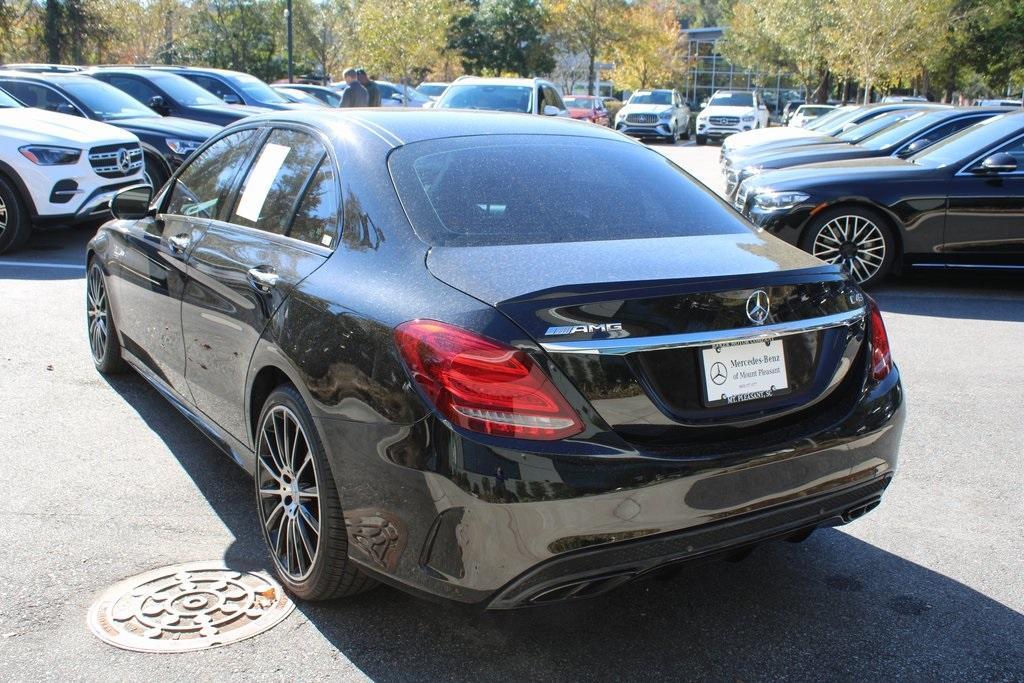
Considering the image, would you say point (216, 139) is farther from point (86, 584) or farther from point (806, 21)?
point (806, 21)

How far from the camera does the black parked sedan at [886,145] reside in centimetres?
1238

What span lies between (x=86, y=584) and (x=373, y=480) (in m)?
1.28

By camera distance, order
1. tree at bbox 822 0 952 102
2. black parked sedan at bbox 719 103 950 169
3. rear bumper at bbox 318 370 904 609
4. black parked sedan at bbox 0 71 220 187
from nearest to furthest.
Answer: rear bumper at bbox 318 370 904 609
black parked sedan at bbox 0 71 220 187
black parked sedan at bbox 719 103 950 169
tree at bbox 822 0 952 102

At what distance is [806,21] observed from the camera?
39.4m

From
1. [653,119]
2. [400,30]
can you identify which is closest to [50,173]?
[400,30]

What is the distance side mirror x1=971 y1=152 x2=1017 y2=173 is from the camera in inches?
338

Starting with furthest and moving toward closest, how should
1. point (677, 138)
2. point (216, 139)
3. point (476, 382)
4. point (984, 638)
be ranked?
point (677, 138), point (216, 139), point (984, 638), point (476, 382)

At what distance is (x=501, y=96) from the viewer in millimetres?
15938

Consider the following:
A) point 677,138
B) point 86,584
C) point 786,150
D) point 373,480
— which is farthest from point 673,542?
point 677,138

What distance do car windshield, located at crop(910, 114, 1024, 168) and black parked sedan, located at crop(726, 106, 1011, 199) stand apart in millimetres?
2131

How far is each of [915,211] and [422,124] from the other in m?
6.05

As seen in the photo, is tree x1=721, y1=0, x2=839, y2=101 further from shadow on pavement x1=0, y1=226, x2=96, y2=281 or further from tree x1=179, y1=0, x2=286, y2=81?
shadow on pavement x1=0, y1=226, x2=96, y2=281

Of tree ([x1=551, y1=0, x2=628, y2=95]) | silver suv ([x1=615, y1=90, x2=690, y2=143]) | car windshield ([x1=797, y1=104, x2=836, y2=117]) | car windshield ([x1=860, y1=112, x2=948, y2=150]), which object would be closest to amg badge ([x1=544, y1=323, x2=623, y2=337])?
car windshield ([x1=860, y1=112, x2=948, y2=150])

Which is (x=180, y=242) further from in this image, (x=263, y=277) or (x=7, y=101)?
(x=7, y=101)
